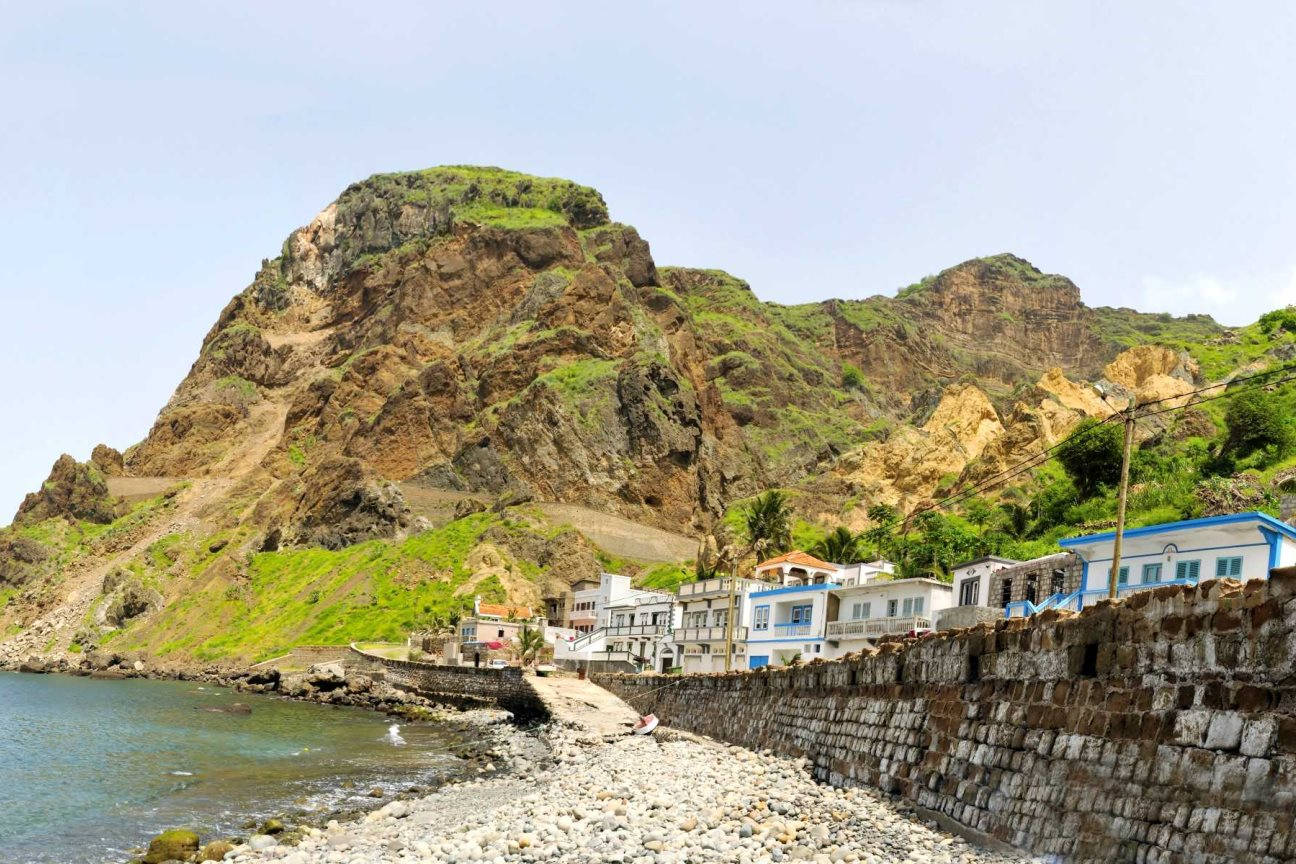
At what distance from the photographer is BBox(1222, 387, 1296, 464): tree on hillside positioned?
64.7 meters

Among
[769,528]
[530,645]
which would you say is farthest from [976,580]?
[530,645]

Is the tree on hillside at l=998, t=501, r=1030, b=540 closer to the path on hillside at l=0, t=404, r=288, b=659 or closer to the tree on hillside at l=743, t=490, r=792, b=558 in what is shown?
the tree on hillside at l=743, t=490, r=792, b=558

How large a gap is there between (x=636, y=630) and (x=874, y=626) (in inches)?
1394

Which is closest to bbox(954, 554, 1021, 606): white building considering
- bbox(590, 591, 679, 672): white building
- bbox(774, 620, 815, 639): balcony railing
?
bbox(774, 620, 815, 639): balcony railing

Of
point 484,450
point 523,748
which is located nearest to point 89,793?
point 523,748

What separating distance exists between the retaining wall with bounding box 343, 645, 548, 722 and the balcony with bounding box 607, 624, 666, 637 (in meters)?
13.6

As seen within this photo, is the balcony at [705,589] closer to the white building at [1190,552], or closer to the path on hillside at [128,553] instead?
the white building at [1190,552]

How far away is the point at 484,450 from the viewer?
144750 mm

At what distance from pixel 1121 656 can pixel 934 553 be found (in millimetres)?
63155

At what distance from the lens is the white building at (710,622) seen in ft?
217

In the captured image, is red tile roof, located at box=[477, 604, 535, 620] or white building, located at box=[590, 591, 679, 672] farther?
red tile roof, located at box=[477, 604, 535, 620]

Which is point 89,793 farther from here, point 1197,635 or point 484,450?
point 484,450

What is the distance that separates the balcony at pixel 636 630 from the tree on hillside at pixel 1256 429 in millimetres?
41302

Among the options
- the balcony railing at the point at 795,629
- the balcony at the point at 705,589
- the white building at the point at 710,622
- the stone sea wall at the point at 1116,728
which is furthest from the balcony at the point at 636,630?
the stone sea wall at the point at 1116,728
